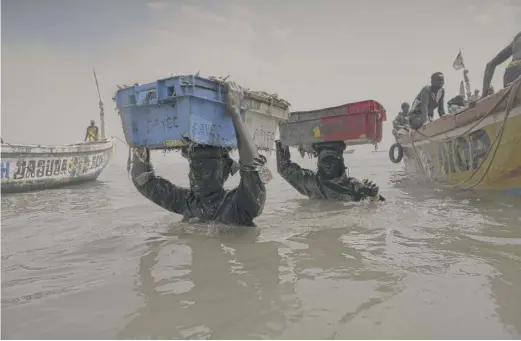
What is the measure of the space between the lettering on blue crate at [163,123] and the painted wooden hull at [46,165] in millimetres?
7607

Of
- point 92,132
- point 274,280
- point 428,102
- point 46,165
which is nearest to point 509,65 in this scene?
point 428,102

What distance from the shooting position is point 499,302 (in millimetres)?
1771

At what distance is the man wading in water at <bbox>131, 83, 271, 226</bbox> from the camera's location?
316 centimetres

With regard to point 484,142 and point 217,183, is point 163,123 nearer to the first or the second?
point 217,183

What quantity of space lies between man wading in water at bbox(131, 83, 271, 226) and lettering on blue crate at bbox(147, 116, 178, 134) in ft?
0.92

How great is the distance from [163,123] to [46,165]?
345 inches

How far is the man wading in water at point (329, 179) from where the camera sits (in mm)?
5527

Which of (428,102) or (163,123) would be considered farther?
(428,102)

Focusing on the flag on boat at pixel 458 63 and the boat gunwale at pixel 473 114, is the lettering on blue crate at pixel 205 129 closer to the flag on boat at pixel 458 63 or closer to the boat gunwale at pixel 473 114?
the boat gunwale at pixel 473 114

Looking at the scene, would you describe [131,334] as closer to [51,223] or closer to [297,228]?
[297,228]

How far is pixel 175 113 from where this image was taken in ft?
9.84

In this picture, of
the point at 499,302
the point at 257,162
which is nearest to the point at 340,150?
the point at 257,162

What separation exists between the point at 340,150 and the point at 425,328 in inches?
172

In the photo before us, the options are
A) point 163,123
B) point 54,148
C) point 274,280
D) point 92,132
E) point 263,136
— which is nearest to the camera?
point 274,280
